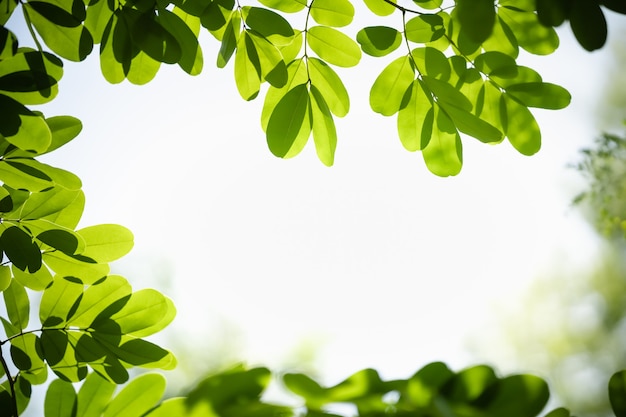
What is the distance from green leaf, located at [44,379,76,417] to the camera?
1.05m

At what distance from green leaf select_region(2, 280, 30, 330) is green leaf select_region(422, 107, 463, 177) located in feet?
3.94

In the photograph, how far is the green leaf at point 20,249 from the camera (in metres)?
1.18

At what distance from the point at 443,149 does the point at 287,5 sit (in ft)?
2.04

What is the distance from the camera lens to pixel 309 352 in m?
7.70

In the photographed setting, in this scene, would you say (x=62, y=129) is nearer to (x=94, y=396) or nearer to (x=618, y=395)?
(x=94, y=396)

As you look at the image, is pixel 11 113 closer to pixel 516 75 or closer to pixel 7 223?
pixel 7 223

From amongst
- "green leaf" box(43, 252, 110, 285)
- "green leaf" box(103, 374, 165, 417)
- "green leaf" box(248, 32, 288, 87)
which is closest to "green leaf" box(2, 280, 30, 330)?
"green leaf" box(43, 252, 110, 285)

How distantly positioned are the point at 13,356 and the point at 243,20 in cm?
110

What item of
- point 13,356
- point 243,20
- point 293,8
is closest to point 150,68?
point 243,20

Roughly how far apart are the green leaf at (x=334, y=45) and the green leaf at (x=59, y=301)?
975mm

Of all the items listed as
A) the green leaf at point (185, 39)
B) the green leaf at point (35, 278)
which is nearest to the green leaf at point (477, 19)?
the green leaf at point (185, 39)

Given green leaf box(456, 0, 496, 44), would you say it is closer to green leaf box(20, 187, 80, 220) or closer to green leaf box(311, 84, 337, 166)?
green leaf box(311, 84, 337, 166)

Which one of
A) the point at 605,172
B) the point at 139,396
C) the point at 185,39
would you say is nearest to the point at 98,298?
the point at 139,396

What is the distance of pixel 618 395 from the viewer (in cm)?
59
